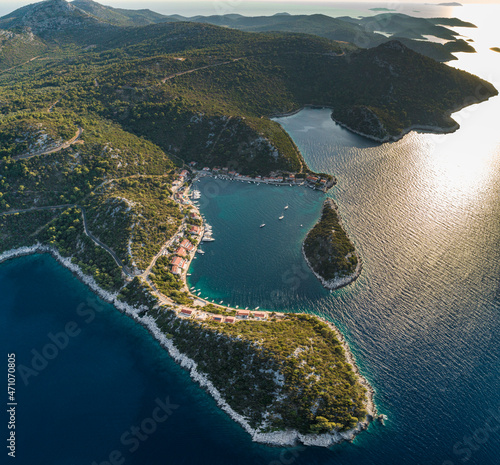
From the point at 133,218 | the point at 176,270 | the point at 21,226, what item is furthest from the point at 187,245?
the point at 21,226

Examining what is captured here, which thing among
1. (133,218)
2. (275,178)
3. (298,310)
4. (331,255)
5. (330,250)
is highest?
(133,218)

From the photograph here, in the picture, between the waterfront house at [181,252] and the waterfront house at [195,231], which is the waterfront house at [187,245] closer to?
the waterfront house at [181,252]

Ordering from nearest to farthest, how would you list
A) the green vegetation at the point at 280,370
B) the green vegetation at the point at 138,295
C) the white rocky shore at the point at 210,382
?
the white rocky shore at the point at 210,382
the green vegetation at the point at 280,370
the green vegetation at the point at 138,295

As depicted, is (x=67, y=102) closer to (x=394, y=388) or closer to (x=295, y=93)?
(x=295, y=93)

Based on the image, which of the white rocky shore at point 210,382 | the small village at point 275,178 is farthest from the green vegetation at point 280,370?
the small village at point 275,178

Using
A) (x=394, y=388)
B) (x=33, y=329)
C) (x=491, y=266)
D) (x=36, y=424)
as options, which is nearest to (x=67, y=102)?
(x=33, y=329)

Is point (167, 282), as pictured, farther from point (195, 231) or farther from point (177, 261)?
point (195, 231)
